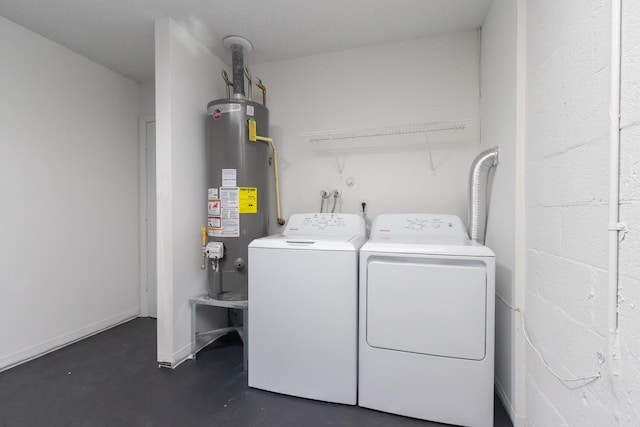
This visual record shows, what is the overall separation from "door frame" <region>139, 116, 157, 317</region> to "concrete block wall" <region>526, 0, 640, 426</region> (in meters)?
3.14

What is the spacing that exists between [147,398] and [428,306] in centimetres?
168

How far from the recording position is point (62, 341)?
2.14 meters

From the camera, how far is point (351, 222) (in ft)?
6.49

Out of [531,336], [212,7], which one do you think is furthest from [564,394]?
[212,7]

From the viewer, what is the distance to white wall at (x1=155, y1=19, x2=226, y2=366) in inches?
72.8

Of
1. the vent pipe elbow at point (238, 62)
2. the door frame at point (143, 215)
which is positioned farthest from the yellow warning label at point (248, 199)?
the door frame at point (143, 215)

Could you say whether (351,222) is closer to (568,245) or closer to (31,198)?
(568,245)

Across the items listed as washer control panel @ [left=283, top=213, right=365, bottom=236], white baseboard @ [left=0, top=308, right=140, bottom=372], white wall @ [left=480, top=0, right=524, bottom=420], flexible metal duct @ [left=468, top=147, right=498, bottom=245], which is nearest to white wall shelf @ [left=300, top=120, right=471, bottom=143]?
white wall @ [left=480, top=0, right=524, bottom=420]

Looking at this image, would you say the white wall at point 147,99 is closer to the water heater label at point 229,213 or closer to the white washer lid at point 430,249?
the water heater label at point 229,213

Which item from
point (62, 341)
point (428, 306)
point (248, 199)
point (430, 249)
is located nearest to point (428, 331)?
point (428, 306)

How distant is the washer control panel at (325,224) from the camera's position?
1.97 metres

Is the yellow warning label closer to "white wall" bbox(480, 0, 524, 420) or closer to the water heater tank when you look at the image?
the water heater tank

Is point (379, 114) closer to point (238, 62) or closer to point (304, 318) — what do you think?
point (238, 62)

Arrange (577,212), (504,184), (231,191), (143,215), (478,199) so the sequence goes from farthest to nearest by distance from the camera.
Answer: (143,215), (231,191), (478,199), (504,184), (577,212)
